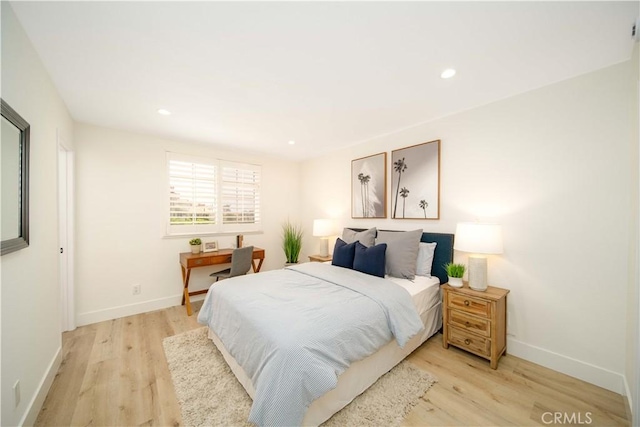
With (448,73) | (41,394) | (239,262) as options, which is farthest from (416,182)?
(41,394)

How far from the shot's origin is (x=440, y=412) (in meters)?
1.61

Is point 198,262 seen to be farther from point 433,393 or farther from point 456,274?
point 456,274

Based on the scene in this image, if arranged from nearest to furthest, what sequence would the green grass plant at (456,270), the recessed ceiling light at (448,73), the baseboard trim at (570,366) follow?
the baseboard trim at (570,366), the recessed ceiling light at (448,73), the green grass plant at (456,270)

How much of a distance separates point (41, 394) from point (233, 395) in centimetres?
131

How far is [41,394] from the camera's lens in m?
1.66

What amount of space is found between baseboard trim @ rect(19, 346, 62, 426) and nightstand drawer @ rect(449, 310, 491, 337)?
3172mm

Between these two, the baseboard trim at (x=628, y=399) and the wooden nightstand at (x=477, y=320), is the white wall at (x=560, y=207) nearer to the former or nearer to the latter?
the baseboard trim at (x=628, y=399)

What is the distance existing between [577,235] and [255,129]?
11.3 ft

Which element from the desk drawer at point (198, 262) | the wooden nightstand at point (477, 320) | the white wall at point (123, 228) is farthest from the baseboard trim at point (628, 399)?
the white wall at point (123, 228)

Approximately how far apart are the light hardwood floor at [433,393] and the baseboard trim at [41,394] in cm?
4

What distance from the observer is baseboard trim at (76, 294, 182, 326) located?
9.60ft

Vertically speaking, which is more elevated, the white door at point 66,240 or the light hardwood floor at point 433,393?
the white door at point 66,240

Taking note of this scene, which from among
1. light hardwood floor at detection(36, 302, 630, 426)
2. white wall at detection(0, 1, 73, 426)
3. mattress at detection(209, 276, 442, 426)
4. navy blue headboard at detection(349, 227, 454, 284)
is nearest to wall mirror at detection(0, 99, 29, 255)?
white wall at detection(0, 1, 73, 426)

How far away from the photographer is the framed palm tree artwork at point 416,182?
2859mm
